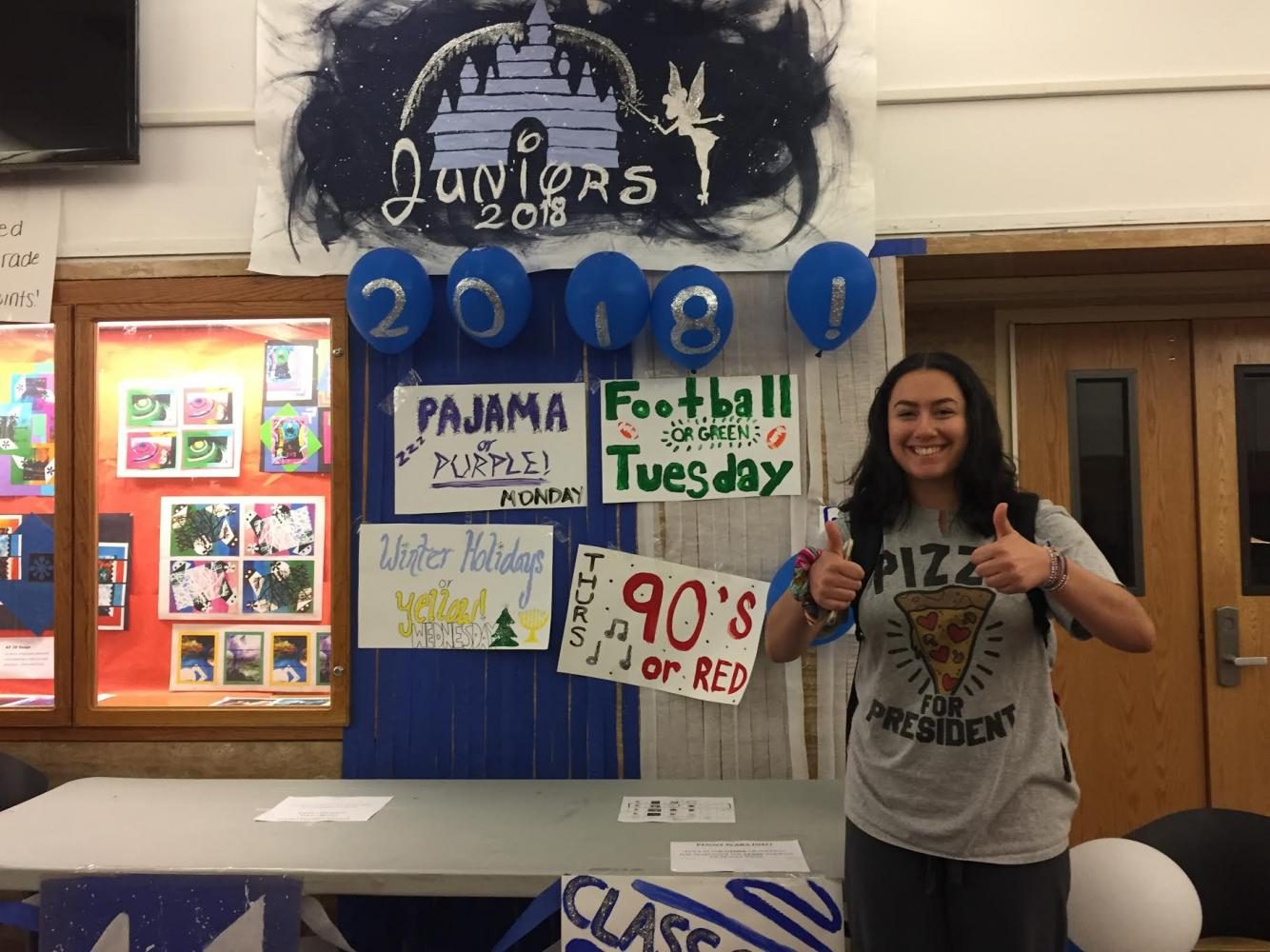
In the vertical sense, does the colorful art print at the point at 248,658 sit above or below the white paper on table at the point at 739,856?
above

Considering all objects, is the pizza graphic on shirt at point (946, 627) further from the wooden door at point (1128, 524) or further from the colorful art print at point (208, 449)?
the colorful art print at point (208, 449)

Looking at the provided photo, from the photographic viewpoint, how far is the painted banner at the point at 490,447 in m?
2.38

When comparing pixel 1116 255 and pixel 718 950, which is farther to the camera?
pixel 1116 255

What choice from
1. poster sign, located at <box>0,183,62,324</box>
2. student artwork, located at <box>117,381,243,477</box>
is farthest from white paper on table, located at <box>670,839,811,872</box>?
poster sign, located at <box>0,183,62,324</box>

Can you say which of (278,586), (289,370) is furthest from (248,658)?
(289,370)

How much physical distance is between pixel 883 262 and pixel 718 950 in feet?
5.79

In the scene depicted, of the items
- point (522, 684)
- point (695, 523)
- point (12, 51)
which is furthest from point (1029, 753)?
point (12, 51)

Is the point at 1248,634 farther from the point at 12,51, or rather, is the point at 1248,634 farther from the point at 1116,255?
the point at 12,51

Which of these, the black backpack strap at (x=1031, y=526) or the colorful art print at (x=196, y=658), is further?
the colorful art print at (x=196, y=658)

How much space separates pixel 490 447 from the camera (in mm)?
2396

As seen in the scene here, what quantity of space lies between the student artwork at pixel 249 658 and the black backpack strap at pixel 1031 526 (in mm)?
1956

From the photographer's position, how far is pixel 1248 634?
8.43ft

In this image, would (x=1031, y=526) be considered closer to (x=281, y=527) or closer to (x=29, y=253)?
(x=281, y=527)

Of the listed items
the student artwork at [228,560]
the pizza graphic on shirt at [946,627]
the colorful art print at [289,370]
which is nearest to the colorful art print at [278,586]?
the student artwork at [228,560]
